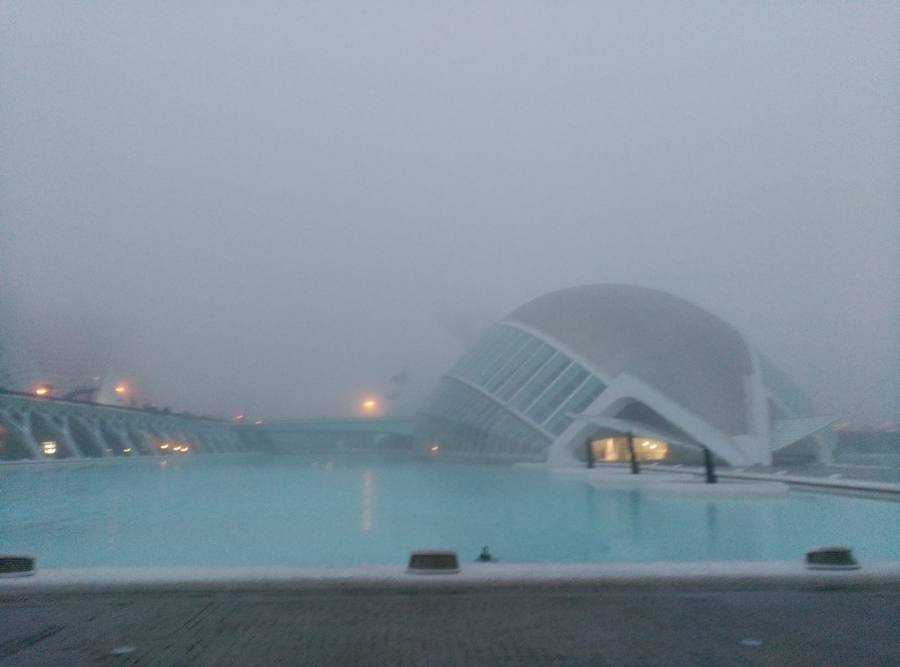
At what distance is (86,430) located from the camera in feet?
156

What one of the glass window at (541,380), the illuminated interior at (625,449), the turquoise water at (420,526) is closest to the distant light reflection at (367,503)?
the turquoise water at (420,526)

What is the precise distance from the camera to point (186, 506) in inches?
619

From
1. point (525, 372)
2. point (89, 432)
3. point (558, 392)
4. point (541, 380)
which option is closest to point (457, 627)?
point (558, 392)

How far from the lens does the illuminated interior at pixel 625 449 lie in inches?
1307

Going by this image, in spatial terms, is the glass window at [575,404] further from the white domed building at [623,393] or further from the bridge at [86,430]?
the bridge at [86,430]

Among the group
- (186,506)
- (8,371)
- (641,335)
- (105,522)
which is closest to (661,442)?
(641,335)

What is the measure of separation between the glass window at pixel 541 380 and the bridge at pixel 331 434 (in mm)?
27361

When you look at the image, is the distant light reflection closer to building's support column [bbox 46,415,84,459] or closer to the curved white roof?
the curved white roof

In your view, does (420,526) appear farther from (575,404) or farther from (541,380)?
(541,380)

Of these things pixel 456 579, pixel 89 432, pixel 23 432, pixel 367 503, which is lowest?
pixel 456 579

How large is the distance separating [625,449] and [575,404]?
519 centimetres

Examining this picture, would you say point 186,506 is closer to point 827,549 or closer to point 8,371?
point 827,549

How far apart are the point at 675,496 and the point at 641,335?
19.0m

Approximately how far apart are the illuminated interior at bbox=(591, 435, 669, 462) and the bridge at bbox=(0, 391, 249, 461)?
2385 centimetres
